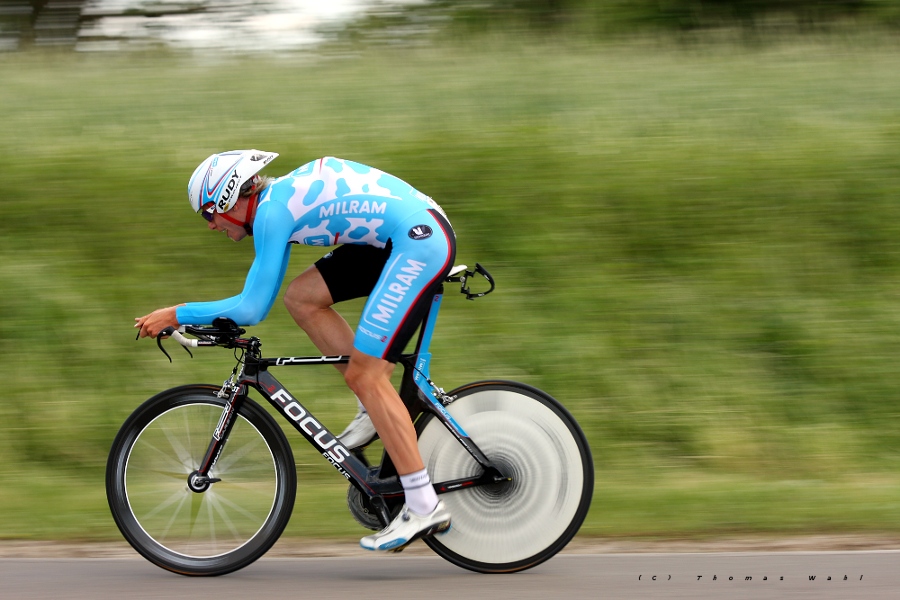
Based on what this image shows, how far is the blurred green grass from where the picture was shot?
580 centimetres

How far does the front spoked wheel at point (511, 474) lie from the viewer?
4.21 m

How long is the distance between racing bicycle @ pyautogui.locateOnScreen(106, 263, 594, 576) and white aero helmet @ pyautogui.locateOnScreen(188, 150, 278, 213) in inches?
24.1

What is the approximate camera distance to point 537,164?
8148 mm

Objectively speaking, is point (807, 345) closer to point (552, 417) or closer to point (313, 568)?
point (552, 417)

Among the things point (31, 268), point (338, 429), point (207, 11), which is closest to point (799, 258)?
point (338, 429)

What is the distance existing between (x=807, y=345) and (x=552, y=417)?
10.6ft

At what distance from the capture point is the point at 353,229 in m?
4.05

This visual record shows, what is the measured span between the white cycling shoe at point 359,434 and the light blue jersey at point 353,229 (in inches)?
17.0

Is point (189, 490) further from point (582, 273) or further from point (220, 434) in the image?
point (582, 273)

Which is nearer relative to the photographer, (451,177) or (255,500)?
(255,500)

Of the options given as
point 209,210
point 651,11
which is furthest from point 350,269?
point 651,11

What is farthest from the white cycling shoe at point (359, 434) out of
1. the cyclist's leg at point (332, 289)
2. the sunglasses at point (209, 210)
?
the sunglasses at point (209, 210)

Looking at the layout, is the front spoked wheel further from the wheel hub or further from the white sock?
the wheel hub

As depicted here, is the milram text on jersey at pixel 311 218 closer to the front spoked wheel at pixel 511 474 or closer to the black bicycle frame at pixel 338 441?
the black bicycle frame at pixel 338 441
